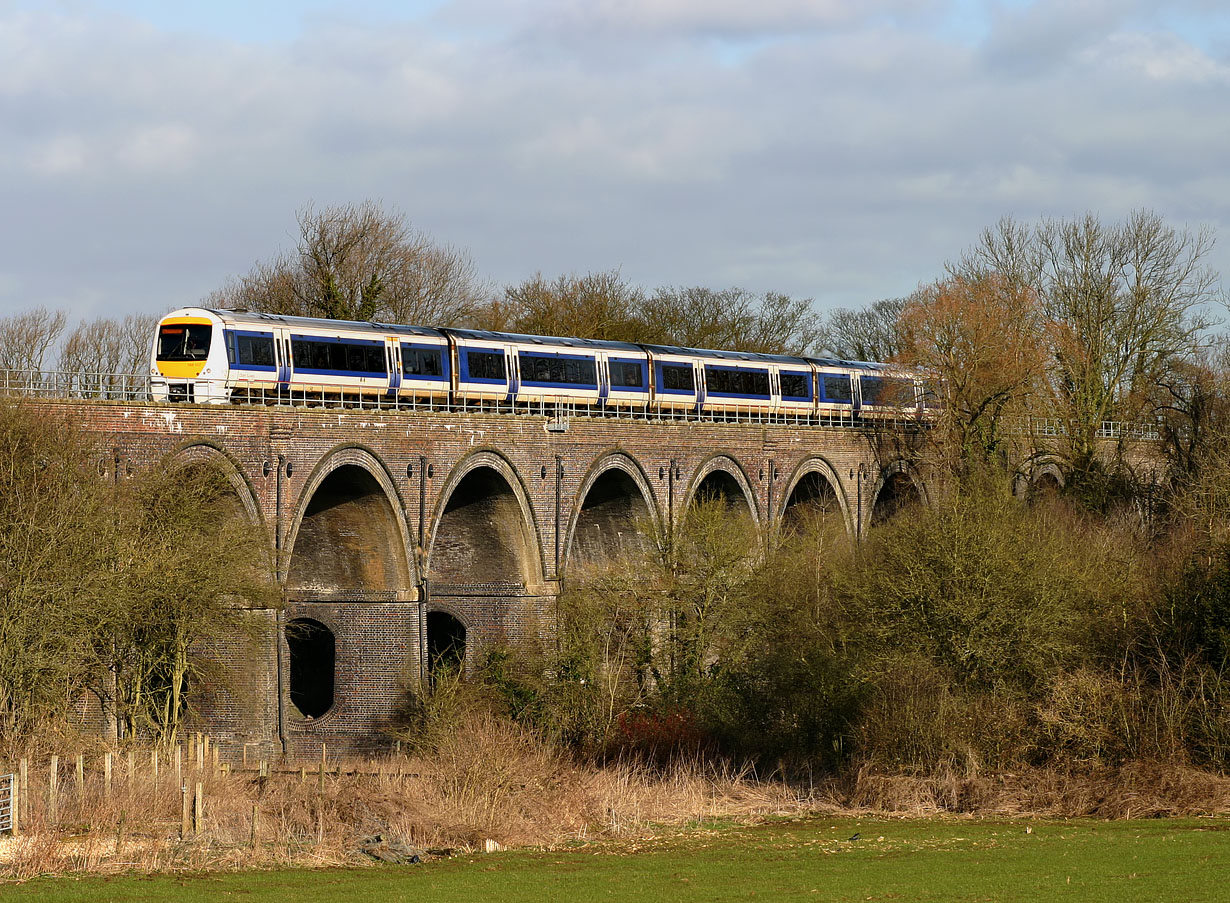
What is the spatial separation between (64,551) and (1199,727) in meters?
18.9

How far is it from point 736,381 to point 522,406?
8977 mm

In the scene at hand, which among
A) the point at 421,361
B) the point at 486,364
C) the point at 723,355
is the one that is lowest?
the point at 421,361

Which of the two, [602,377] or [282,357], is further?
[602,377]

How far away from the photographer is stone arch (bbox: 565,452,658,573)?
43750 mm

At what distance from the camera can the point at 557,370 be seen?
145 feet

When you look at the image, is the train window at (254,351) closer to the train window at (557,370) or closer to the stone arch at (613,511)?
the train window at (557,370)

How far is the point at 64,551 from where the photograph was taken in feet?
91.8

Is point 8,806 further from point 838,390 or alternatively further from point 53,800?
point 838,390

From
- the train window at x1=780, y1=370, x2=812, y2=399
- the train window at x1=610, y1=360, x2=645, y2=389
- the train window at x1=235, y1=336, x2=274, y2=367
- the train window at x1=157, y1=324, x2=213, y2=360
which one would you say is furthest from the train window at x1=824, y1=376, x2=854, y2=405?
the train window at x1=157, y1=324, x2=213, y2=360

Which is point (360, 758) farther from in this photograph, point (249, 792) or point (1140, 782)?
point (1140, 782)

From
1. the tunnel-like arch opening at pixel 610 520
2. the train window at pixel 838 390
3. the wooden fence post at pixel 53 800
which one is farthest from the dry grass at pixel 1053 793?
the train window at pixel 838 390

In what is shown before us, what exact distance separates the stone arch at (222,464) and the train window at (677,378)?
15.9 meters

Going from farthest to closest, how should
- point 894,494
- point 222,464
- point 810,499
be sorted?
point 894,494
point 810,499
point 222,464

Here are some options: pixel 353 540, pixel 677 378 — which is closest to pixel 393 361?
pixel 353 540
